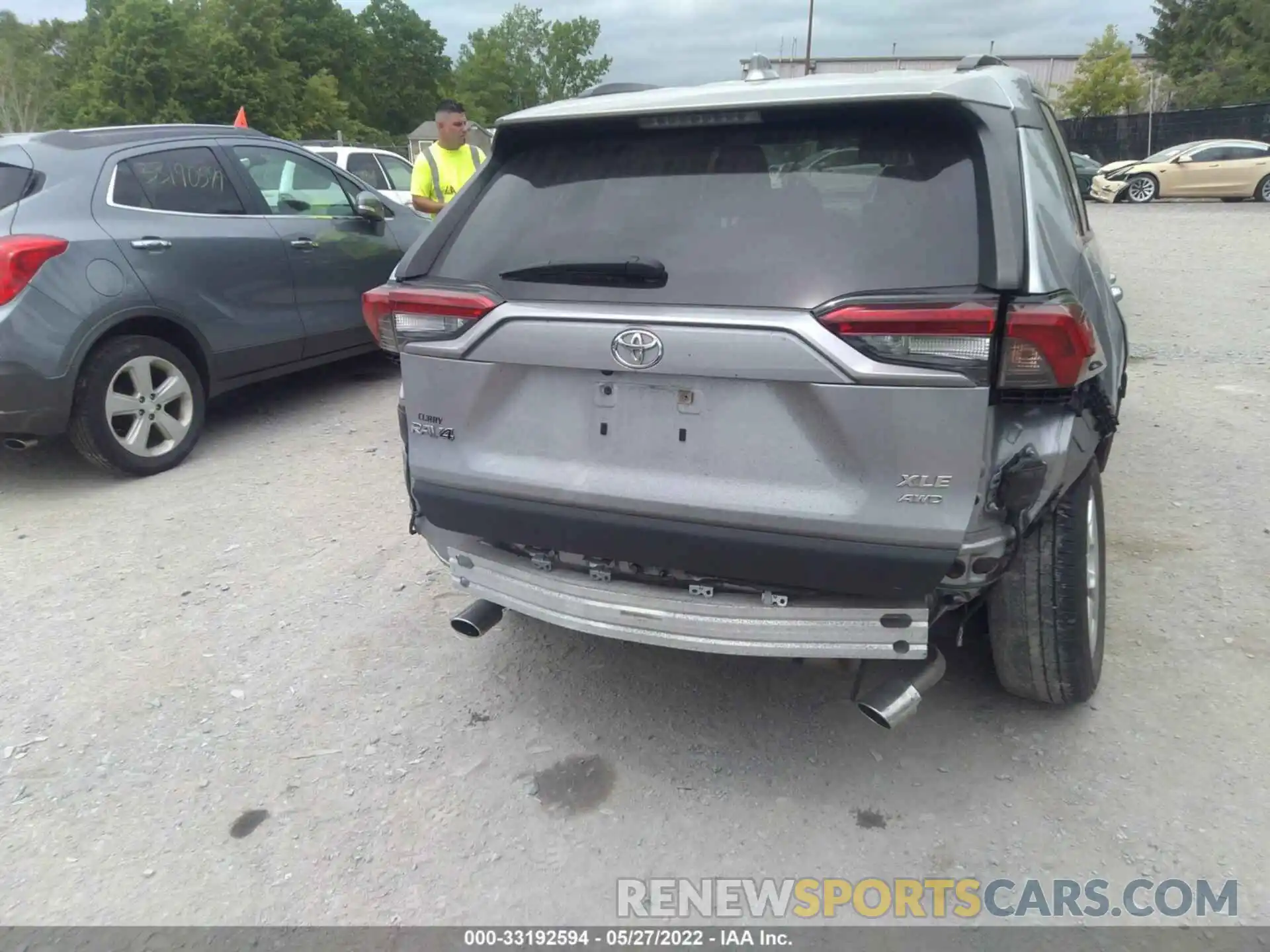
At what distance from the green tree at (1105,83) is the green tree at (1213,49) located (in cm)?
333

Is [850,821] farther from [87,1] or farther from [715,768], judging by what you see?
[87,1]

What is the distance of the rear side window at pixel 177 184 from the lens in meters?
5.12

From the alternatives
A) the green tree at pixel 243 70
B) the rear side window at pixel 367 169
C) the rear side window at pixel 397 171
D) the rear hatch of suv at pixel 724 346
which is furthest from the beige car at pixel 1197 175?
the green tree at pixel 243 70

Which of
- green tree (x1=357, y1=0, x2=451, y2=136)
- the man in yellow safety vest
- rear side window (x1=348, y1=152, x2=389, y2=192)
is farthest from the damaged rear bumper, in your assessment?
green tree (x1=357, y1=0, x2=451, y2=136)

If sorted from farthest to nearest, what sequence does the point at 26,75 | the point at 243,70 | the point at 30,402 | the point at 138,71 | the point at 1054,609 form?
the point at 26,75 < the point at 243,70 < the point at 138,71 < the point at 30,402 < the point at 1054,609

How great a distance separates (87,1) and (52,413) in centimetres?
6748

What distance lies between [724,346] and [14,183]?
4379 millimetres

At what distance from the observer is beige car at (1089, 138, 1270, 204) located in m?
22.7

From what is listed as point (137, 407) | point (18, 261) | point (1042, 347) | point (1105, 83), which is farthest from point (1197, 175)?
point (1105, 83)

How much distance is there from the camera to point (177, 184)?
5.41 meters

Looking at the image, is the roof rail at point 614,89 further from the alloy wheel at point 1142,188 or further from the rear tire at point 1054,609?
the alloy wheel at point 1142,188

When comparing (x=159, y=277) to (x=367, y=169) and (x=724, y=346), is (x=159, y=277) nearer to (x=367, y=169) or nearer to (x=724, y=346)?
(x=724, y=346)

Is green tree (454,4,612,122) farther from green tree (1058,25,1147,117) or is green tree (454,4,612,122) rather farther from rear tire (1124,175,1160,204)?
rear tire (1124,175,1160,204)

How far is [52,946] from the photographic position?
2246 mm
